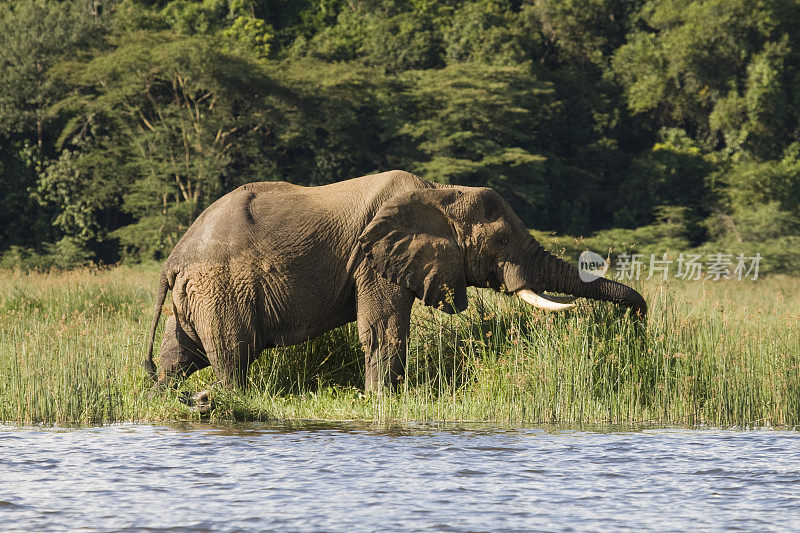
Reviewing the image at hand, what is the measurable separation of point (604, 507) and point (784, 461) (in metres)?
1.60

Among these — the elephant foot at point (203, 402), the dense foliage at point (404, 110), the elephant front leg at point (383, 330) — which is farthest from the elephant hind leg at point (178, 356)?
the dense foliage at point (404, 110)

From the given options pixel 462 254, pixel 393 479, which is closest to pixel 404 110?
pixel 462 254

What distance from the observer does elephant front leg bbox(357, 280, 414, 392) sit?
895 cm

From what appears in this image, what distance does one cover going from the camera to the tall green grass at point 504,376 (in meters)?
8.41

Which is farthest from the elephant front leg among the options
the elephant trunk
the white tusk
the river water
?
the elephant trunk

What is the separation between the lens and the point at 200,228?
9031mm

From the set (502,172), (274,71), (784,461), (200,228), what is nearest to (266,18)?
(274,71)

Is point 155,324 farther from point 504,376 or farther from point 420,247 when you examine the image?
point 504,376

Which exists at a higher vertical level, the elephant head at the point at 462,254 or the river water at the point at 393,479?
the elephant head at the point at 462,254

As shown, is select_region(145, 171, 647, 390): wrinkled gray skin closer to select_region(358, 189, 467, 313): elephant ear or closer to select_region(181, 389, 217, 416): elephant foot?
select_region(358, 189, 467, 313): elephant ear

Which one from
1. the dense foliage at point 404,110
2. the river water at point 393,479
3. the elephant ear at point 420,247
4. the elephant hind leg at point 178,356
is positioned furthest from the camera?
the dense foliage at point 404,110

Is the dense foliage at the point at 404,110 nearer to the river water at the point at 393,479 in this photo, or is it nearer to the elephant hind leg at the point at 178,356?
the elephant hind leg at the point at 178,356

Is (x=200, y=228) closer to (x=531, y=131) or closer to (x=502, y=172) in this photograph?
(x=502, y=172)

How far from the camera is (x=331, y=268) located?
9078 millimetres
